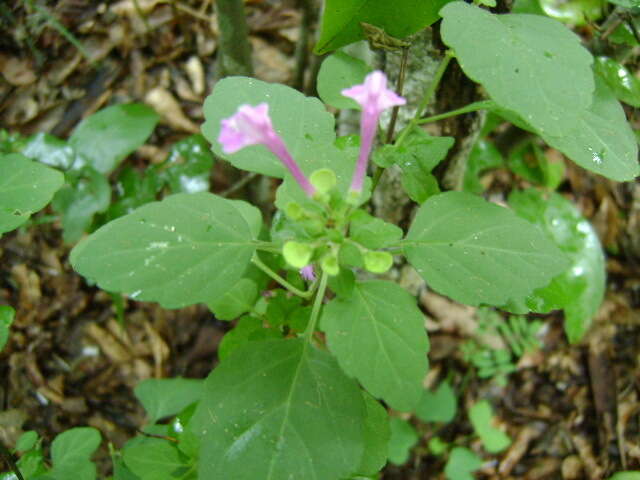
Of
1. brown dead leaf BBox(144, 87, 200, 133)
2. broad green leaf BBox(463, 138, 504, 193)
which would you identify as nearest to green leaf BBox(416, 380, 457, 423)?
broad green leaf BBox(463, 138, 504, 193)

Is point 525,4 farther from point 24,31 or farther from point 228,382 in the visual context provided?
point 24,31

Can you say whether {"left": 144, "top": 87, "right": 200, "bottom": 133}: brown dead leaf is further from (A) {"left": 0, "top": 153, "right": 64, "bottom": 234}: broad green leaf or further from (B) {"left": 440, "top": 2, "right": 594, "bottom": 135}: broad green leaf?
(B) {"left": 440, "top": 2, "right": 594, "bottom": 135}: broad green leaf

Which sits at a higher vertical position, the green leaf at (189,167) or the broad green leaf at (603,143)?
the broad green leaf at (603,143)

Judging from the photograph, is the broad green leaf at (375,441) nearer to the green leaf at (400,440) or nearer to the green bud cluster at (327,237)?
the green bud cluster at (327,237)

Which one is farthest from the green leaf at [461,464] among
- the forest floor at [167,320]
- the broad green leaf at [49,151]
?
the broad green leaf at [49,151]

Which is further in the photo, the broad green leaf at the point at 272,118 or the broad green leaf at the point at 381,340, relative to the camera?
the broad green leaf at the point at 272,118

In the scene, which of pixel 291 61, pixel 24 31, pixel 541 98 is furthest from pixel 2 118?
pixel 541 98
